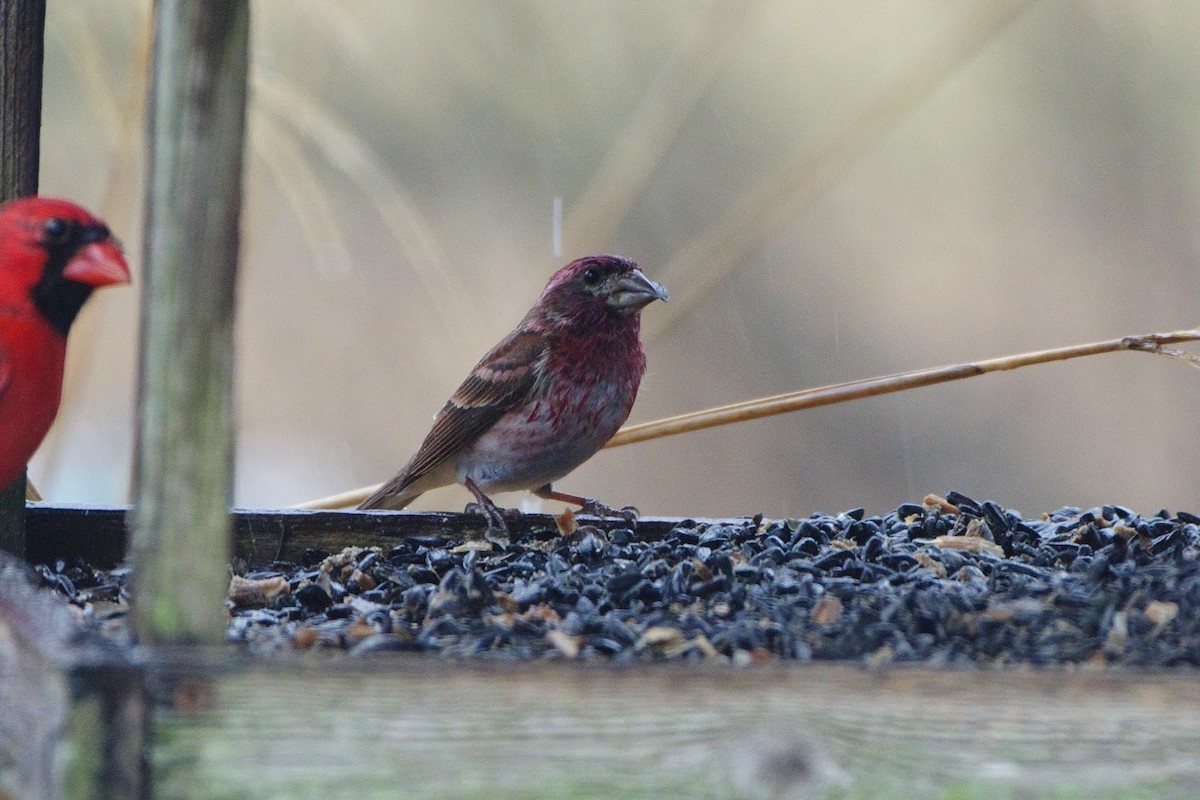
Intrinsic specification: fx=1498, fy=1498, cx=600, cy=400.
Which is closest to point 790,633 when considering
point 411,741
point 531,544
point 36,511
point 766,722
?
point 766,722

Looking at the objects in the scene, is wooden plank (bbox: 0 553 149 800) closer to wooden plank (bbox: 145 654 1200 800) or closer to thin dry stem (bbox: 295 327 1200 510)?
wooden plank (bbox: 145 654 1200 800)

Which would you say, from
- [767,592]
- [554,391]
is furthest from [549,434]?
[767,592]

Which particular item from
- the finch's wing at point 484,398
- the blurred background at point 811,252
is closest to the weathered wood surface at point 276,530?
the finch's wing at point 484,398

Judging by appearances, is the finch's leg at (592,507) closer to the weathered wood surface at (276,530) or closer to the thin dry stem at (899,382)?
the weathered wood surface at (276,530)

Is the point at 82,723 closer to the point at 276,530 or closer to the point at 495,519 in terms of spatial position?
the point at 276,530

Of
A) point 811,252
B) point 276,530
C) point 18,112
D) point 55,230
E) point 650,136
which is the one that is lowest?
point 276,530
